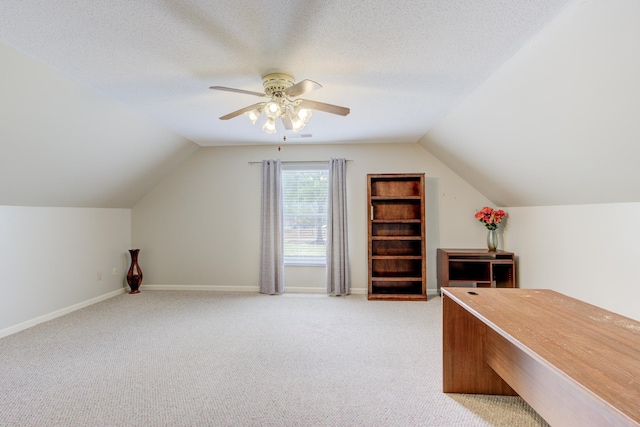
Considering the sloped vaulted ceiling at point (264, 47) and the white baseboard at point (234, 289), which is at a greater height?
the sloped vaulted ceiling at point (264, 47)

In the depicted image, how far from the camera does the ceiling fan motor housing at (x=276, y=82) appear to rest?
229cm

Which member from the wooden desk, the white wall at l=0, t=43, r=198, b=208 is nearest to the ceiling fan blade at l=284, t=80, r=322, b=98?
the wooden desk

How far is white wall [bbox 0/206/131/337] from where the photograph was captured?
3119 mm

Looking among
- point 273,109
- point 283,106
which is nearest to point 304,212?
point 283,106

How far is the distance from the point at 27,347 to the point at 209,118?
2700 mm

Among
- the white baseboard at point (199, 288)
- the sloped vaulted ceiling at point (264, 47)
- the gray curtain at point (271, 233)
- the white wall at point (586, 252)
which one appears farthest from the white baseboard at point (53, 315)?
the white wall at point (586, 252)

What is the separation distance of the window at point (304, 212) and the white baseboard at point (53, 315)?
2.55 m

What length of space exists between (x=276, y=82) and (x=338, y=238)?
8.46 feet

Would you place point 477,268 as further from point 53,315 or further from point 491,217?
point 53,315

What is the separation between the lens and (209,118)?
3.34 m

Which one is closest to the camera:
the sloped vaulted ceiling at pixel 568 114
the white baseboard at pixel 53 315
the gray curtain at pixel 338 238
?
the sloped vaulted ceiling at pixel 568 114

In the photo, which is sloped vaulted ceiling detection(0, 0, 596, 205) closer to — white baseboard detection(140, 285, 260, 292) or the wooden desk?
the wooden desk

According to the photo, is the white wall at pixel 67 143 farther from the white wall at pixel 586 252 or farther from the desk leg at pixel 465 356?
the white wall at pixel 586 252

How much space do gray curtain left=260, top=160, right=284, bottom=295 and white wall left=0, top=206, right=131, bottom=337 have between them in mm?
2156
